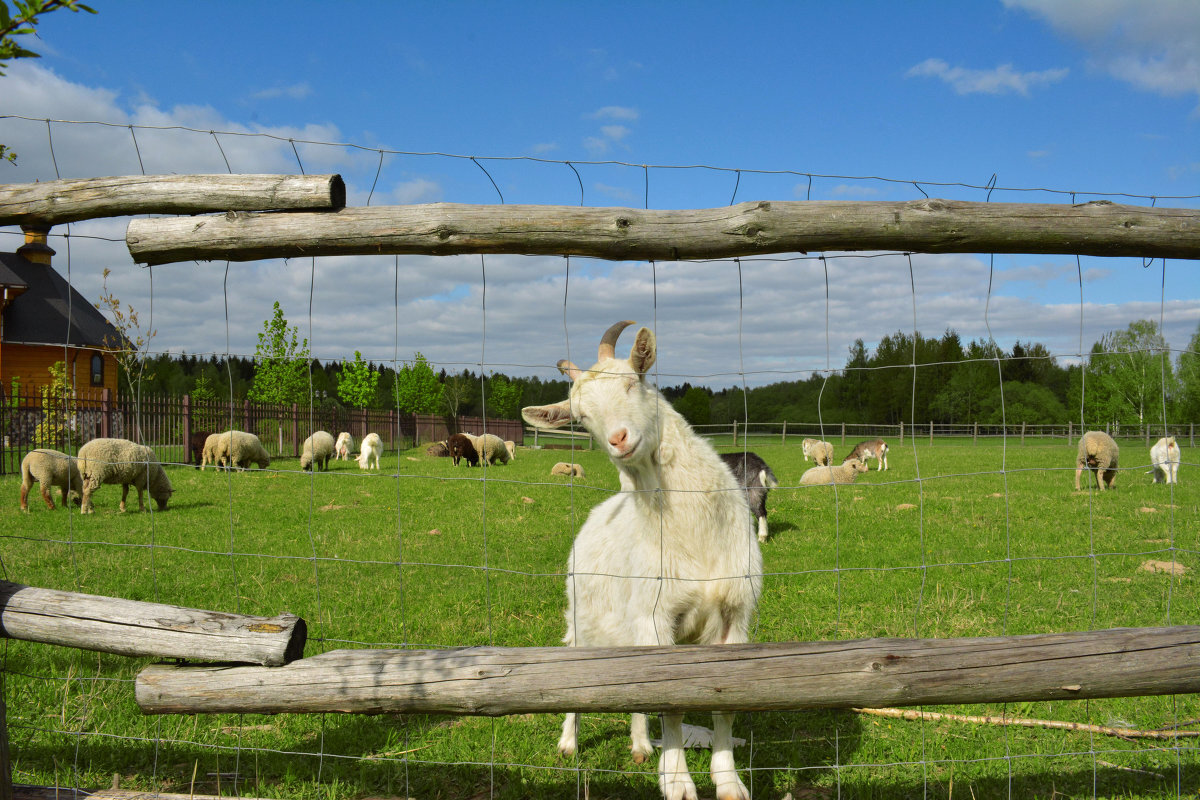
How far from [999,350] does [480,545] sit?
7186mm

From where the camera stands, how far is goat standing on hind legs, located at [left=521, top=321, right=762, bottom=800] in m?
3.11

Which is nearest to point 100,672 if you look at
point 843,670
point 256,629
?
point 256,629

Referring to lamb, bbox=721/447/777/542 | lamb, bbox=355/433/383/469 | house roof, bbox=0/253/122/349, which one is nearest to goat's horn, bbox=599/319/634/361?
lamb, bbox=721/447/777/542

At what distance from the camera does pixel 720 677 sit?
2.62 metres

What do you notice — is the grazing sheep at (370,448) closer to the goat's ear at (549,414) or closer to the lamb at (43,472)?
the lamb at (43,472)

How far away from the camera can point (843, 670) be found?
2639 millimetres

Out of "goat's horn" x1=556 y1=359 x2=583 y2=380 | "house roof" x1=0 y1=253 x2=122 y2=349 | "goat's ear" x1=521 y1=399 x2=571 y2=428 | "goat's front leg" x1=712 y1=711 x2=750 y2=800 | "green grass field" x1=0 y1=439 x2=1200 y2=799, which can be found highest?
"house roof" x1=0 y1=253 x2=122 y2=349

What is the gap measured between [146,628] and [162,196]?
186 cm

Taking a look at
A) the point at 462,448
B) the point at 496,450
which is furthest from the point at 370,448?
the point at 496,450

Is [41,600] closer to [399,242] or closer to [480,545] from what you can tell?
[399,242]

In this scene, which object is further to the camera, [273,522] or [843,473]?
[843,473]

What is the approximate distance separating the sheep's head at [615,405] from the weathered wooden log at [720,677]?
91 cm

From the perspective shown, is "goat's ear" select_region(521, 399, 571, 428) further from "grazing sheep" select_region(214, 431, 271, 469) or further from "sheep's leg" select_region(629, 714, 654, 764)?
"grazing sheep" select_region(214, 431, 271, 469)

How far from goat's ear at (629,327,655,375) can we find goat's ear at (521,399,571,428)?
1.22 feet
